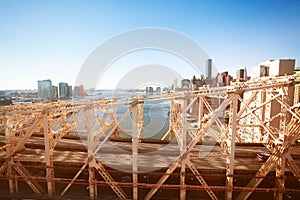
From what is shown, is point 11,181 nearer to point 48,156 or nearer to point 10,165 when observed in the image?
point 10,165

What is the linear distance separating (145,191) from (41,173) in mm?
6812

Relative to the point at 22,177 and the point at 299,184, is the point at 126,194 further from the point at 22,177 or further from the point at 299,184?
the point at 299,184

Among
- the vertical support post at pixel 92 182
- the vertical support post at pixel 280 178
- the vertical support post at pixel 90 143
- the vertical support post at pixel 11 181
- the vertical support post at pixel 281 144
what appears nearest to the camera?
the vertical support post at pixel 281 144

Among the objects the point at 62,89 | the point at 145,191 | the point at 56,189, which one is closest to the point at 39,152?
the point at 56,189

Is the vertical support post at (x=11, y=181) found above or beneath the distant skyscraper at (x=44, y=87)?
beneath

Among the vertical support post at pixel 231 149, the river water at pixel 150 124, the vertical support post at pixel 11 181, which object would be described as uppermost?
the vertical support post at pixel 231 149

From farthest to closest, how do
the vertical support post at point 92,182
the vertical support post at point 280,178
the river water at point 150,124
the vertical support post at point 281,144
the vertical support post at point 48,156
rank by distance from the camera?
the river water at point 150,124
the vertical support post at point 92,182
the vertical support post at point 48,156
the vertical support post at point 280,178
the vertical support post at point 281,144

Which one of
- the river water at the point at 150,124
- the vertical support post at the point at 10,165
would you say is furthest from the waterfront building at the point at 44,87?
the vertical support post at the point at 10,165

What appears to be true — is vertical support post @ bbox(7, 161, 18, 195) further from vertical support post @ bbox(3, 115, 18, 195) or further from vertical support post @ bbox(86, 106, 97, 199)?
vertical support post @ bbox(86, 106, 97, 199)

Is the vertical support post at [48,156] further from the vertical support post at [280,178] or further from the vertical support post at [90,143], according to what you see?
the vertical support post at [280,178]

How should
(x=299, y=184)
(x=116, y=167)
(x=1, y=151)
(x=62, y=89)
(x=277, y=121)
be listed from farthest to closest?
(x=62, y=89) < (x=277, y=121) < (x=1, y=151) < (x=116, y=167) < (x=299, y=184)

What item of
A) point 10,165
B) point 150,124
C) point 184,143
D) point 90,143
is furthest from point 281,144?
point 150,124

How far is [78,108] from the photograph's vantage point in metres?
7.85

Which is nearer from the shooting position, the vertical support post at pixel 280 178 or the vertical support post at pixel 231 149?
the vertical support post at pixel 231 149
